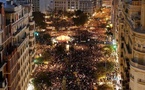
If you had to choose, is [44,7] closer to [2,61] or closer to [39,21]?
[39,21]

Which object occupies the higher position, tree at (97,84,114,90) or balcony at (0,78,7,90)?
balcony at (0,78,7,90)

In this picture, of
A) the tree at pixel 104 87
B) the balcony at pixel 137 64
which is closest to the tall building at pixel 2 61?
the balcony at pixel 137 64

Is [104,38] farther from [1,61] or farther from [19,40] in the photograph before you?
[1,61]

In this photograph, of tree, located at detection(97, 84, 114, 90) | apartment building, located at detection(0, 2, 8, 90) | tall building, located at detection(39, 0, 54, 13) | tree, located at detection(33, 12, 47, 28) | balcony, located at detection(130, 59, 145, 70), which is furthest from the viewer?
tall building, located at detection(39, 0, 54, 13)

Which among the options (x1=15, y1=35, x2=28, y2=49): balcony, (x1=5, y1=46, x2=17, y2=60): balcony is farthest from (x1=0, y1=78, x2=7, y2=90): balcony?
(x1=15, y1=35, x2=28, y2=49): balcony

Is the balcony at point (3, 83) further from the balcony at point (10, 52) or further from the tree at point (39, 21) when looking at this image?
the tree at point (39, 21)

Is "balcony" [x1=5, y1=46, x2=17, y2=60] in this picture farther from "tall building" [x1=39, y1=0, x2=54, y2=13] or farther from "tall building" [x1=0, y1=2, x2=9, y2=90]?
"tall building" [x1=39, y1=0, x2=54, y2=13]

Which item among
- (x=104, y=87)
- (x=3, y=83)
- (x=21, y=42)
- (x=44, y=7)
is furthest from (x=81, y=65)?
(x=44, y=7)

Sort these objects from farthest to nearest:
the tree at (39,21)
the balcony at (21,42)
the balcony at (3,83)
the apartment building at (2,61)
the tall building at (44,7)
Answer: the tall building at (44,7) < the tree at (39,21) < the balcony at (21,42) < the apartment building at (2,61) < the balcony at (3,83)
